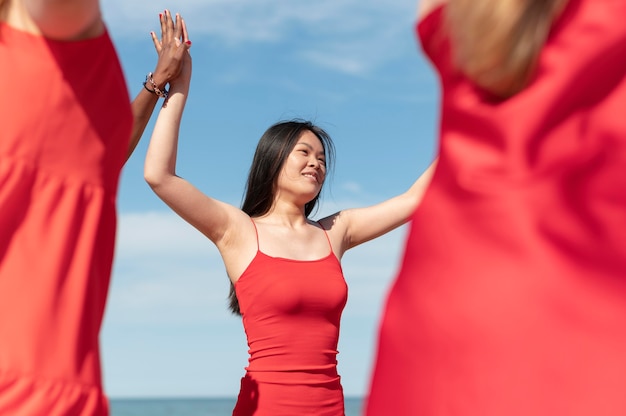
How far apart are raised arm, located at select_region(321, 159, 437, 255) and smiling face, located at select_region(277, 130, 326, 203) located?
0.19 metres

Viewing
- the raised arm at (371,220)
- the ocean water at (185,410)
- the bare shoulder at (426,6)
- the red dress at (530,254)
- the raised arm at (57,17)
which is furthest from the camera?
the ocean water at (185,410)

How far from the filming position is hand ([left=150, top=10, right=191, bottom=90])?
3949 mm

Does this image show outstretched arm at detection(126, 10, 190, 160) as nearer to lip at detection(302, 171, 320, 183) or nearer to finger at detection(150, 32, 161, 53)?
finger at detection(150, 32, 161, 53)

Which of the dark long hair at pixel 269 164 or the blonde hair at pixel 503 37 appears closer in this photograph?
the blonde hair at pixel 503 37

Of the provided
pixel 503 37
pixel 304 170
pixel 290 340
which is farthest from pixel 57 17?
pixel 304 170

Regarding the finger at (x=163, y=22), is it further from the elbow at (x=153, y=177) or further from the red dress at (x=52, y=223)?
the red dress at (x=52, y=223)

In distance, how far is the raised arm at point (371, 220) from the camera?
5.02 meters

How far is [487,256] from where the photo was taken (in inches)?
69.1

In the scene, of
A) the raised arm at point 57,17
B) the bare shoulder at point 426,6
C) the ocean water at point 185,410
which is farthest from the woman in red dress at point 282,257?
the ocean water at point 185,410

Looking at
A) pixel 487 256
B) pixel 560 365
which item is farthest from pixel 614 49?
pixel 560 365

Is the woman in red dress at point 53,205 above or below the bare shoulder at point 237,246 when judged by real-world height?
below

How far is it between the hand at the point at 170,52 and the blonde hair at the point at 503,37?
231cm

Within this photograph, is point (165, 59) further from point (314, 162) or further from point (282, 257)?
point (314, 162)

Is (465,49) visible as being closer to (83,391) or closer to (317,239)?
(83,391)
